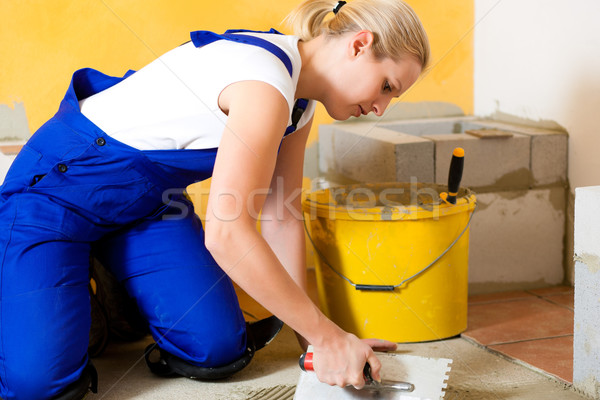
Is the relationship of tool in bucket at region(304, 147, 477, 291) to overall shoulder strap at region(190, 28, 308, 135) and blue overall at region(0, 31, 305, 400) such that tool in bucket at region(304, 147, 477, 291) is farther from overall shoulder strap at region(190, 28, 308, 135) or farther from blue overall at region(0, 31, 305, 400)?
overall shoulder strap at region(190, 28, 308, 135)

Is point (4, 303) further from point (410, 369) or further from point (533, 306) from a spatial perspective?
point (533, 306)

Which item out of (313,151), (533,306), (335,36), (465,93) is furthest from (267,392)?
(465,93)

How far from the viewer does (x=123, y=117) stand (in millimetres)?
1456

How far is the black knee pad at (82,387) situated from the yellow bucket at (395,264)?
70cm

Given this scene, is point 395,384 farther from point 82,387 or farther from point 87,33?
point 87,33

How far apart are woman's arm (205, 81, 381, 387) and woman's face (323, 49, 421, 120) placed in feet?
0.86

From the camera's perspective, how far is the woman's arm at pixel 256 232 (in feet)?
3.73

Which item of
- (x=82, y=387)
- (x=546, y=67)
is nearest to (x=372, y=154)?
(x=546, y=67)

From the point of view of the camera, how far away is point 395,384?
1302mm

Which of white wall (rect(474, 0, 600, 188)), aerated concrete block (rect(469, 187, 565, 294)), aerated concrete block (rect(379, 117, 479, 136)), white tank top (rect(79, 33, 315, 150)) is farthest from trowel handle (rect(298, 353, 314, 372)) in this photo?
aerated concrete block (rect(379, 117, 479, 136))

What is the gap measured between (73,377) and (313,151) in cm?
139

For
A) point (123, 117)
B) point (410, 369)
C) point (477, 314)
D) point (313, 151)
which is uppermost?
point (123, 117)

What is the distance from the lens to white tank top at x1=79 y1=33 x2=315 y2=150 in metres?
1.29

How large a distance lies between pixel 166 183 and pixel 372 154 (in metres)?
0.93
